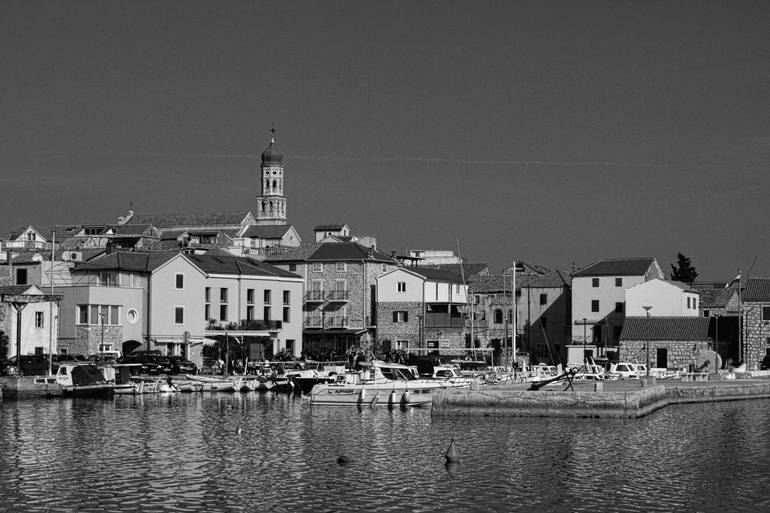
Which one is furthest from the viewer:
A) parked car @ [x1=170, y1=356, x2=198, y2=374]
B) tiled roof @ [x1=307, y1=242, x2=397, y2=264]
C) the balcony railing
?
tiled roof @ [x1=307, y1=242, x2=397, y2=264]

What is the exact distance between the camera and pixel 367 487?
32250mm

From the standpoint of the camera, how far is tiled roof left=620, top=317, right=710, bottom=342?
84.6 m

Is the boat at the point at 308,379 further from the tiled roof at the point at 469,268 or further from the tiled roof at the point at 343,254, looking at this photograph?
the tiled roof at the point at 469,268

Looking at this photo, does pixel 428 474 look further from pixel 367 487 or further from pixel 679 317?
pixel 679 317

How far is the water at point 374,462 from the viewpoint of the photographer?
30.4 metres

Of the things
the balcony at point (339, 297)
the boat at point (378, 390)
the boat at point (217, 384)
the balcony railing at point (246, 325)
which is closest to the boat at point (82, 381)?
the boat at point (217, 384)

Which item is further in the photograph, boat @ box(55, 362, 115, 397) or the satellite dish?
the satellite dish

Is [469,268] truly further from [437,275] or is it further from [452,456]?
[452,456]

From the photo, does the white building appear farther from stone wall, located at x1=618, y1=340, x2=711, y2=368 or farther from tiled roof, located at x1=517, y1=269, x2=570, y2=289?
tiled roof, located at x1=517, y1=269, x2=570, y2=289

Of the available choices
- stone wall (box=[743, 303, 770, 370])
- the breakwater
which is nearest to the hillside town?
stone wall (box=[743, 303, 770, 370])

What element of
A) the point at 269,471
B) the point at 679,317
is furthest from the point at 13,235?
the point at 269,471

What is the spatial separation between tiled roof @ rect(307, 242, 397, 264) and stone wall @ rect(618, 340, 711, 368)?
22294 mm

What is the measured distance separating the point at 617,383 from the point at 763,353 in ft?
79.8

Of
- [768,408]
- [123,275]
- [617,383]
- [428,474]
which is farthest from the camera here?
[123,275]
